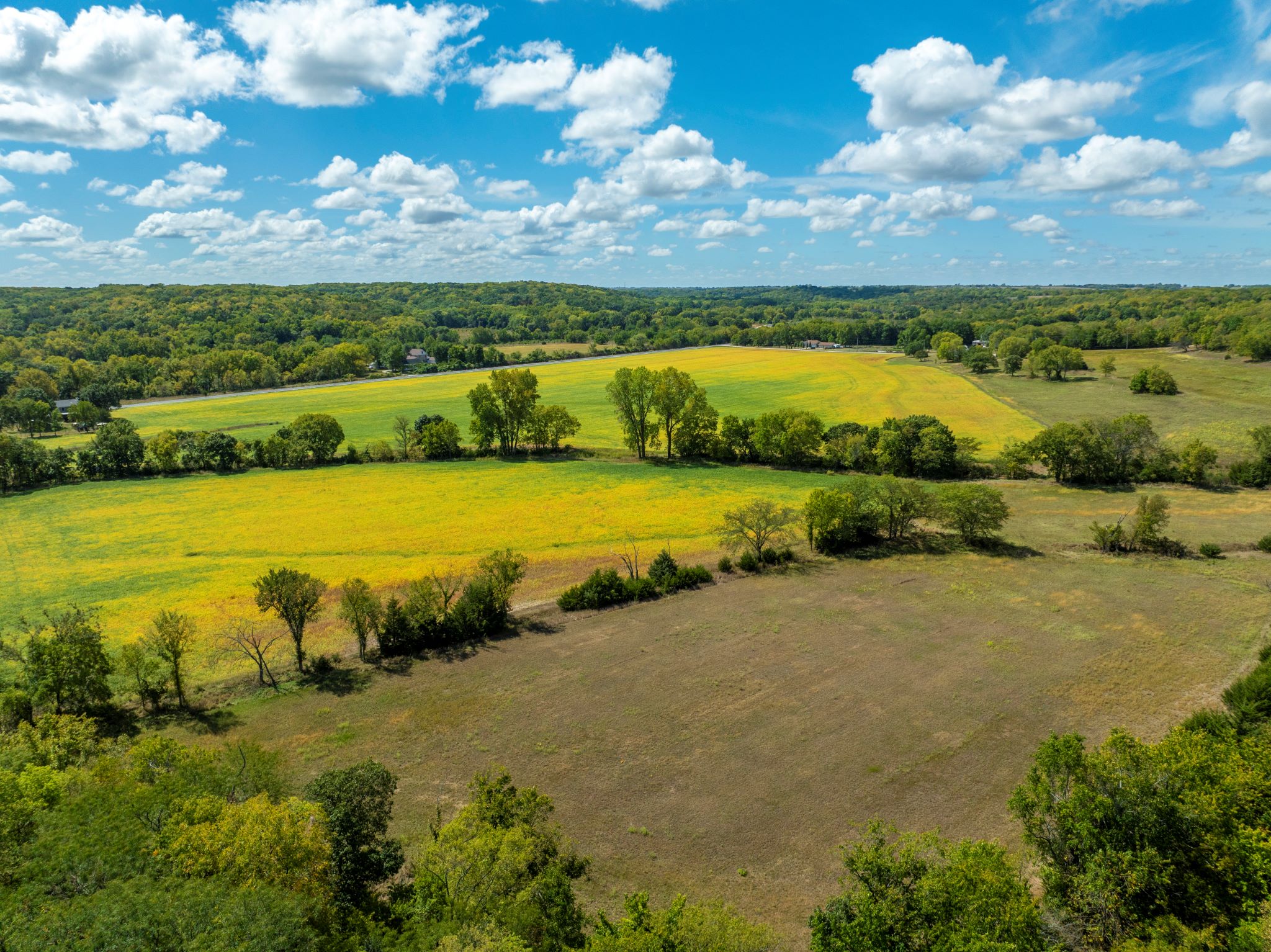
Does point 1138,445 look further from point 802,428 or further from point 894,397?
point 894,397

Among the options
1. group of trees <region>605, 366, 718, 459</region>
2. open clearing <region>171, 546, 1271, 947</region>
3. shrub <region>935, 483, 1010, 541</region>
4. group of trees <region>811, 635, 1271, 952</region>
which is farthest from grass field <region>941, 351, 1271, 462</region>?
group of trees <region>811, 635, 1271, 952</region>

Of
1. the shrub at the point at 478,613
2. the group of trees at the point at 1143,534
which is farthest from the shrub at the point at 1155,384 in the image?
the shrub at the point at 478,613

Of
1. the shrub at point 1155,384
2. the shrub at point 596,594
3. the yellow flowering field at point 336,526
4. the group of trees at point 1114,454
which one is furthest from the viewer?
the shrub at point 1155,384

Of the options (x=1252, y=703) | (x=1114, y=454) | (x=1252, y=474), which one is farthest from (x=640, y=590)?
(x=1252, y=474)

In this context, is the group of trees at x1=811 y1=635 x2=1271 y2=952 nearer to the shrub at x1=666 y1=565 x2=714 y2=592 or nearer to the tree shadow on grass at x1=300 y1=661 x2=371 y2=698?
the shrub at x1=666 y1=565 x2=714 y2=592

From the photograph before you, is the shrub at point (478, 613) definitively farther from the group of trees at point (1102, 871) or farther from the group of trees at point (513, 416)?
the group of trees at point (513, 416)

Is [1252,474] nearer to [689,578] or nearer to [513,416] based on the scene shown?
[689,578]
